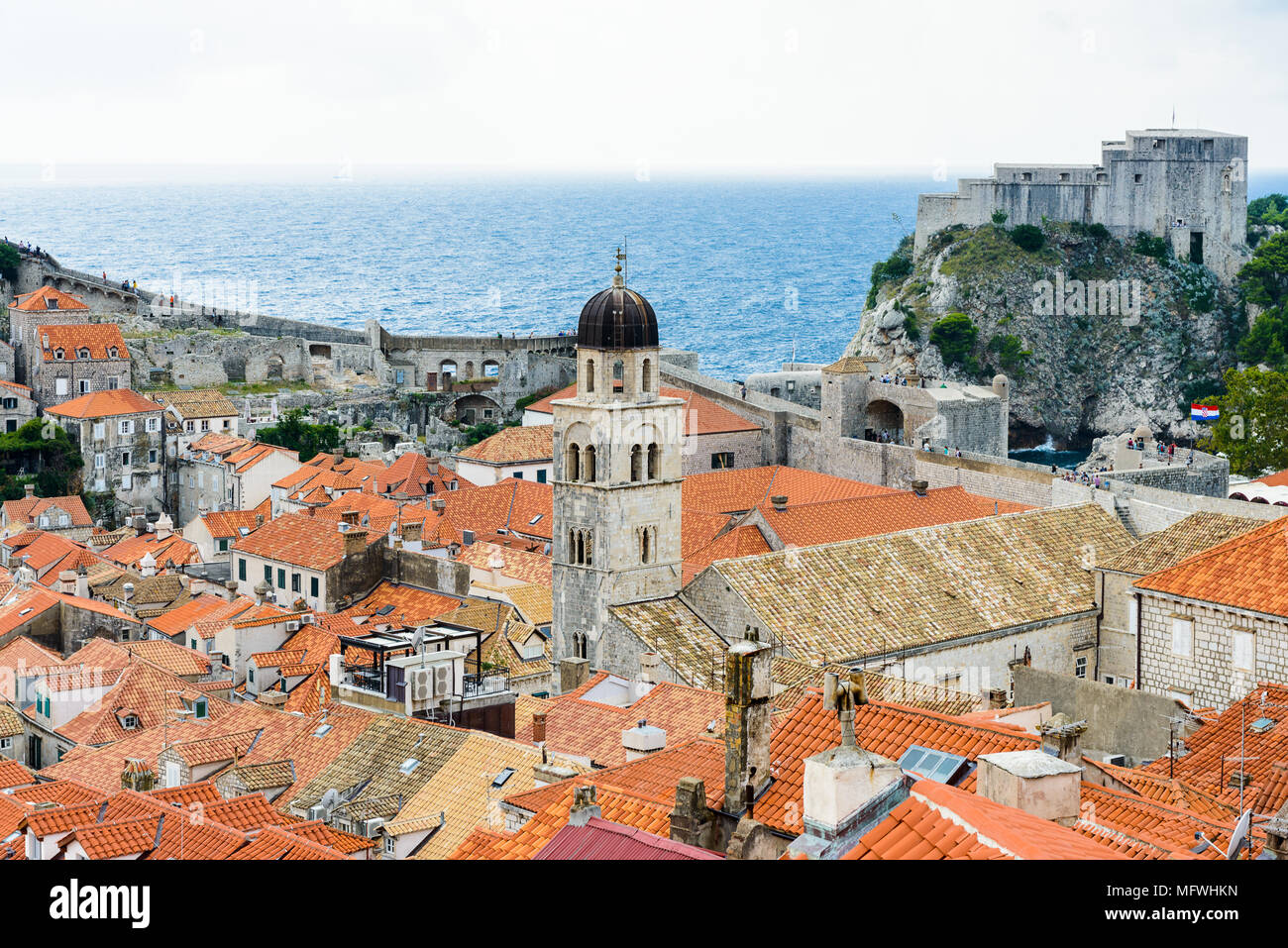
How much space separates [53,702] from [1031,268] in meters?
66.5

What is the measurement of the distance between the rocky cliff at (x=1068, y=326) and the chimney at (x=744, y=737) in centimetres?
7354

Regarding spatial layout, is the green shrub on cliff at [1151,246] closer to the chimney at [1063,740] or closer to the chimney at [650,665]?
the chimney at [650,665]

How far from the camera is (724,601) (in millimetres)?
32219

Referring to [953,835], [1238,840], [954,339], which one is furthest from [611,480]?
Result: [954,339]

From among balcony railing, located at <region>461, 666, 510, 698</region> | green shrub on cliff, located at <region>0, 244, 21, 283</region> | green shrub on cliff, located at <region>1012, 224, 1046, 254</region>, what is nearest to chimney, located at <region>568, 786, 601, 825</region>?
balcony railing, located at <region>461, 666, 510, 698</region>

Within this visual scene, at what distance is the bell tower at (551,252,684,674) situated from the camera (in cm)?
3331

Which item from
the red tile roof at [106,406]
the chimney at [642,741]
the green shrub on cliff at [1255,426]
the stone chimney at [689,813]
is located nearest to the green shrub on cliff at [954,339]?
the green shrub on cliff at [1255,426]

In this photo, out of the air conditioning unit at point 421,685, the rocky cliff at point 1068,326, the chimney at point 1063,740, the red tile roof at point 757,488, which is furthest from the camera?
the rocky cliff at point 1068,326

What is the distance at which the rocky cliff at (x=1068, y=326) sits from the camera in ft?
291

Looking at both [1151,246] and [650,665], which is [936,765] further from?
[1151,246]

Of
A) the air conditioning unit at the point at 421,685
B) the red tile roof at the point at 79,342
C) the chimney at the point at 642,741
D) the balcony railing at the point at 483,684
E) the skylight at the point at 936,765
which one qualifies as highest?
the skylight at the point at 936,765

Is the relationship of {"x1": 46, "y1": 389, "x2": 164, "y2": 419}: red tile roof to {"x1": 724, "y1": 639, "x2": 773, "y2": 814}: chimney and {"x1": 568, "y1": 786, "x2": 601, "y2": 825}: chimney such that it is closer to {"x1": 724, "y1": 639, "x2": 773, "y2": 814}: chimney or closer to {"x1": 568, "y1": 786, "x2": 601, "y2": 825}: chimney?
{"x1": 568, "y1": 786, "x2": 601, "y2": 825}: chimney

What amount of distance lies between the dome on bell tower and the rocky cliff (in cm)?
5437

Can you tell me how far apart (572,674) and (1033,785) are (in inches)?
748
